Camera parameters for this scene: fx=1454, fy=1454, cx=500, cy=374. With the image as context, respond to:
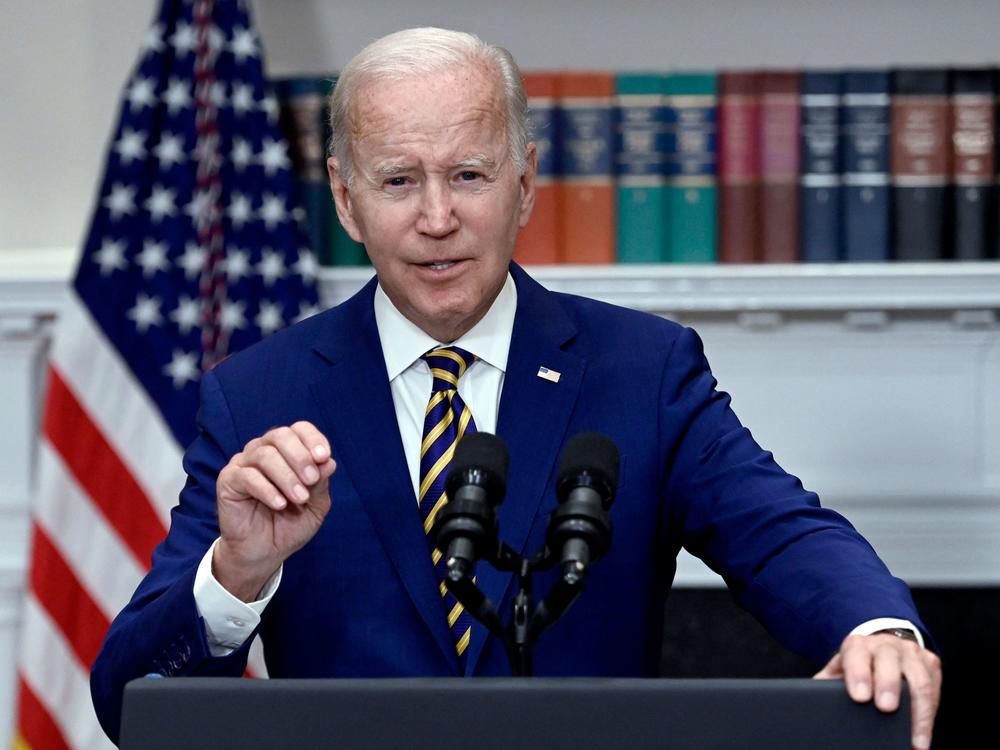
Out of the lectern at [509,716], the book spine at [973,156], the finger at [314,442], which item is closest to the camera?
the lectern at [509,716]

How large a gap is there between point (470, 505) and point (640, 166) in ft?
6.61

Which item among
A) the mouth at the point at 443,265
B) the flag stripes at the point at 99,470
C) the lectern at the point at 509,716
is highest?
the mouth at the point at 443,265

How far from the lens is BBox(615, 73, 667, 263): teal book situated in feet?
9.96

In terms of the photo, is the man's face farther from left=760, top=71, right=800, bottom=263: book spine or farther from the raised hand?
left=760, top=71, right=800, bottom=263: book spine

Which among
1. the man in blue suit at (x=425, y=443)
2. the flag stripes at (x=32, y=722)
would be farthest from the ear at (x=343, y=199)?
the flag stripes at (x=32, y=722)

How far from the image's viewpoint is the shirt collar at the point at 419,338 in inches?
72.8

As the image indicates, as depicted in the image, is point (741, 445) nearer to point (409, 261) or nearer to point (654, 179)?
point (409, 261)

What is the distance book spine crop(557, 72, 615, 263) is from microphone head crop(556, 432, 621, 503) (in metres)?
1.90

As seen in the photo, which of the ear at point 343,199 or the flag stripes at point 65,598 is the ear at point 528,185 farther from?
the flag stripes at point 65,598

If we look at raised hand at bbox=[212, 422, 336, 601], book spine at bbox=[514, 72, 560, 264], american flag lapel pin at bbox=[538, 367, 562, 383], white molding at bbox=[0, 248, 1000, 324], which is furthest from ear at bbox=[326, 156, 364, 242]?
white molding at bbox=[0, 248, 1000, 324]

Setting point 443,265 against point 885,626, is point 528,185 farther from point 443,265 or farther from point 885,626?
point 885,626

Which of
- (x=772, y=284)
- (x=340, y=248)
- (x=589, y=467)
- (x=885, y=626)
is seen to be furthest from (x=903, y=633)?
(x=340, y=248)

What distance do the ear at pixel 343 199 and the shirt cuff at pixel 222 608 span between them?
1.64 ft

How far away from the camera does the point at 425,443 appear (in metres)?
1.78
